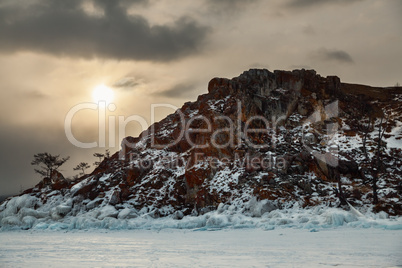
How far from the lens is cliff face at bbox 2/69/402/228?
44.2 meters

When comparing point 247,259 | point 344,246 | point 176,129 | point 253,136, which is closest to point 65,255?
point 247,259

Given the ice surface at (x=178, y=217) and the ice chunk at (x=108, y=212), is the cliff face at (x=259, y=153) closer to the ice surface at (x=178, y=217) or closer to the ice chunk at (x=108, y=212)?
the ice chunk at (x=108, y=212)

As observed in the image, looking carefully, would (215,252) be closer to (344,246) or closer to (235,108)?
(344,246)

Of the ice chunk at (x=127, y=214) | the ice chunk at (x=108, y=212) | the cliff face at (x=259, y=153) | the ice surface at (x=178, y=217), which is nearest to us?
the ice surface at (x=178, y=217)

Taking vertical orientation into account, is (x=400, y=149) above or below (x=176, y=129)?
below

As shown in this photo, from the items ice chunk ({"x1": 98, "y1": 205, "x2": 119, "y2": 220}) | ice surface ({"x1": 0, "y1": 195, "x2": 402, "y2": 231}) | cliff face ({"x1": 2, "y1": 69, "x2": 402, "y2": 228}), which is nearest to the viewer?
ice surface ({"x1": 0, "y1": 195, "x2": 402, "y2": 231})

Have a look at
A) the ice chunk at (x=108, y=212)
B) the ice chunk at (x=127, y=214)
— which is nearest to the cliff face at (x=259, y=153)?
the ice chunk at (x=108, y=212)

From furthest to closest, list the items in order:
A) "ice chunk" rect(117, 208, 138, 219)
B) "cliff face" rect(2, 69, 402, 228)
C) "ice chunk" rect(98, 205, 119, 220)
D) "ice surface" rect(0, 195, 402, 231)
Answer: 1. "ice chunk" rect(98, 205, 119, 220)
2. "ice chunk" rect(117, 208, 138, 219)
3. "cliff face" rect(2, 69, 402, 228)
4. "ice surface" rect(0, 195, 402, 231)

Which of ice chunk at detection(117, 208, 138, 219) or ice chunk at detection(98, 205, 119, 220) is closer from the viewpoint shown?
ice chunk at detection(117, 208, 138, 219)

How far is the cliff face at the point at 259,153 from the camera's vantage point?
4422cm

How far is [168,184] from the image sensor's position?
54.0 m

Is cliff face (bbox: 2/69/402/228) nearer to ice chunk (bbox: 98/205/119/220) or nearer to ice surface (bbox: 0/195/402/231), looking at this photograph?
ice chunk (bbox: 98/205/119/220)

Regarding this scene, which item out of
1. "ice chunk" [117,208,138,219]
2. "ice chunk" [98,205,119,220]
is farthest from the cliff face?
"ice chunk" [117,208,138,219]

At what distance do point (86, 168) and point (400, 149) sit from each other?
216ft
